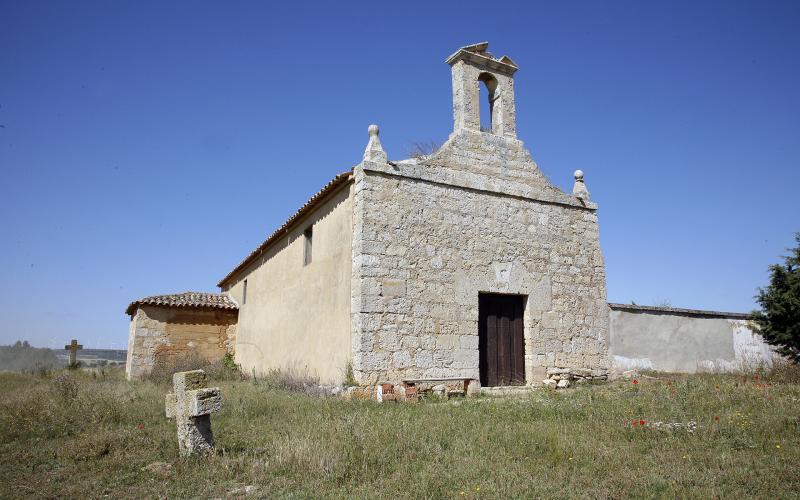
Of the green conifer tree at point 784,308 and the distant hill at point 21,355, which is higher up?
the green conifer tree at point 784,308

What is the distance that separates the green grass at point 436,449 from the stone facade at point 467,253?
1955mm

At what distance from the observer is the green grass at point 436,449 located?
4.53 meters

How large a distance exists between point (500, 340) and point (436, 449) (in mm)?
5818

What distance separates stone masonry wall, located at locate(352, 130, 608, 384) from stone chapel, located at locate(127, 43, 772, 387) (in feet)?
0.08

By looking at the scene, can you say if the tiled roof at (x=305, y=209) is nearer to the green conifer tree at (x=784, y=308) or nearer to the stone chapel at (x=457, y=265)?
the stone chapel at (x=457, y=265)

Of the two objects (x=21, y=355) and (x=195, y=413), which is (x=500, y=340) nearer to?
(x=195, y=413)

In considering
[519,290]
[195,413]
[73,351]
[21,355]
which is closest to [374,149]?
[519,290]

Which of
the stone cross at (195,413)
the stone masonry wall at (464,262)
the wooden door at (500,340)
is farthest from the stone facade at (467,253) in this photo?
the stone cross at (195,413)

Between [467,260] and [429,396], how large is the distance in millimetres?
2768

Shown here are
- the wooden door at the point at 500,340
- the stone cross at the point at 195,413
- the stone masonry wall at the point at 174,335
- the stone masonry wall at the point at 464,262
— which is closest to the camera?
the stone cross at the point at 195,413

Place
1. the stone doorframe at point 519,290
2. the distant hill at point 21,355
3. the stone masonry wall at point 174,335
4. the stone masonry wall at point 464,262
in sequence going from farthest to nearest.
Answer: the distant hill at point 21,355, the stone masonry wall at point 174,335, the stone doorframe at point 519,290, the stone masonry wall at point 464,262

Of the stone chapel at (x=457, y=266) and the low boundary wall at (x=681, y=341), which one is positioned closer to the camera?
the stone chapel at (x=457, y=266)

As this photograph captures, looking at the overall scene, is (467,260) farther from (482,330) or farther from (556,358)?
(556,358)

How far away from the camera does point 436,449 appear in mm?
5543
